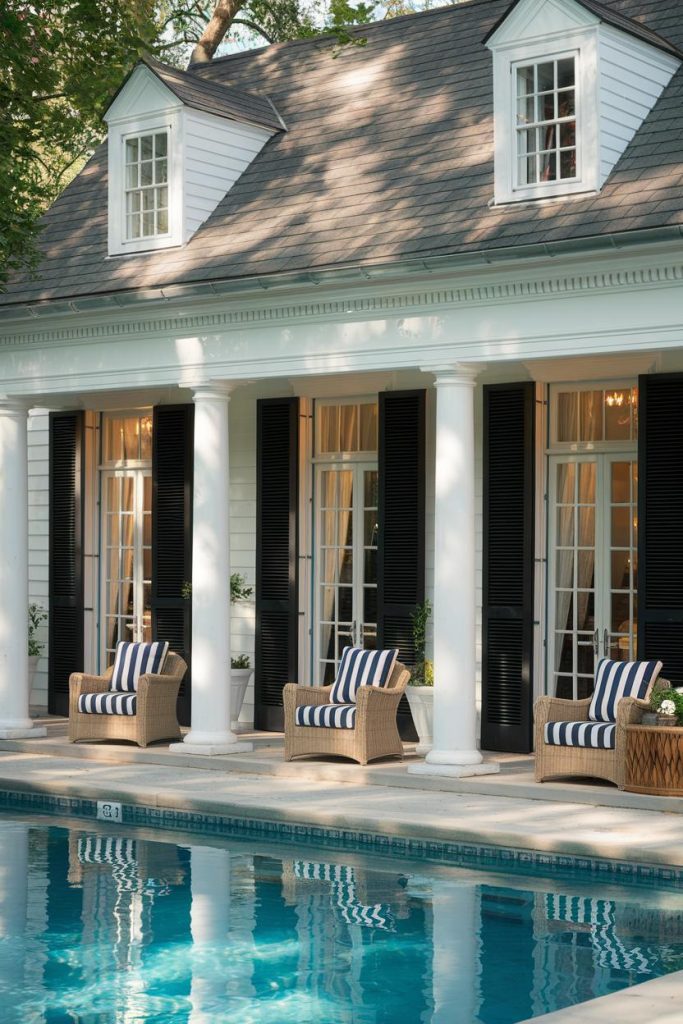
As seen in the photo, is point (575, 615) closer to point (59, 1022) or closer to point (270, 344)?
point (270, 344)

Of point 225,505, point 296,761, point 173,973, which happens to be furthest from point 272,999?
point 225,505

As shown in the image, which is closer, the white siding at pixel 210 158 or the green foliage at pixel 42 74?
the green foliage at pixel 42 74

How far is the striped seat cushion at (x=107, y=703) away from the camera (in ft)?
45.5

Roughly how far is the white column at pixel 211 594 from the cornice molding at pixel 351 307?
672 mm

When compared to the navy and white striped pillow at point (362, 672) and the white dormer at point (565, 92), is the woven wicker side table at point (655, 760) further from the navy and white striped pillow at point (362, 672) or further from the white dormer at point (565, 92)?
the white dormer at point (565, 92)

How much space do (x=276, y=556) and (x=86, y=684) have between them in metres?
2.14

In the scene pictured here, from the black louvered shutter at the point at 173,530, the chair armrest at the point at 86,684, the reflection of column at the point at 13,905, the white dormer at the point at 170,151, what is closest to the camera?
the reflection of column at the point at 13,905

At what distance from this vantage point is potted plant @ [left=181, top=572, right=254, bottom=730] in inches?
572

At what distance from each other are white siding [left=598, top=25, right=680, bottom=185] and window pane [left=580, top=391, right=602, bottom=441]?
6.98ft

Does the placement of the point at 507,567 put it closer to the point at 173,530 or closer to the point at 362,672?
the point at 362,672

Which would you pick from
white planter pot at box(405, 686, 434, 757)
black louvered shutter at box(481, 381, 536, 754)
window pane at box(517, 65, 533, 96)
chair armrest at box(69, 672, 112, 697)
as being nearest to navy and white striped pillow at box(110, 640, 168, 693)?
chair armrest at box(69, 672, 112, 697)

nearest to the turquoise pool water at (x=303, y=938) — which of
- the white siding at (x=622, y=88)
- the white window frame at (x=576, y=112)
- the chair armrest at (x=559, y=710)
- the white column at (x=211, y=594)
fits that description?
the chair armrest at (x=559, y=710)

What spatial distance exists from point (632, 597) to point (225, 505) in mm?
3518

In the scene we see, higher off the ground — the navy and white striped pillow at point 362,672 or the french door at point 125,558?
the french door at point 125,558
